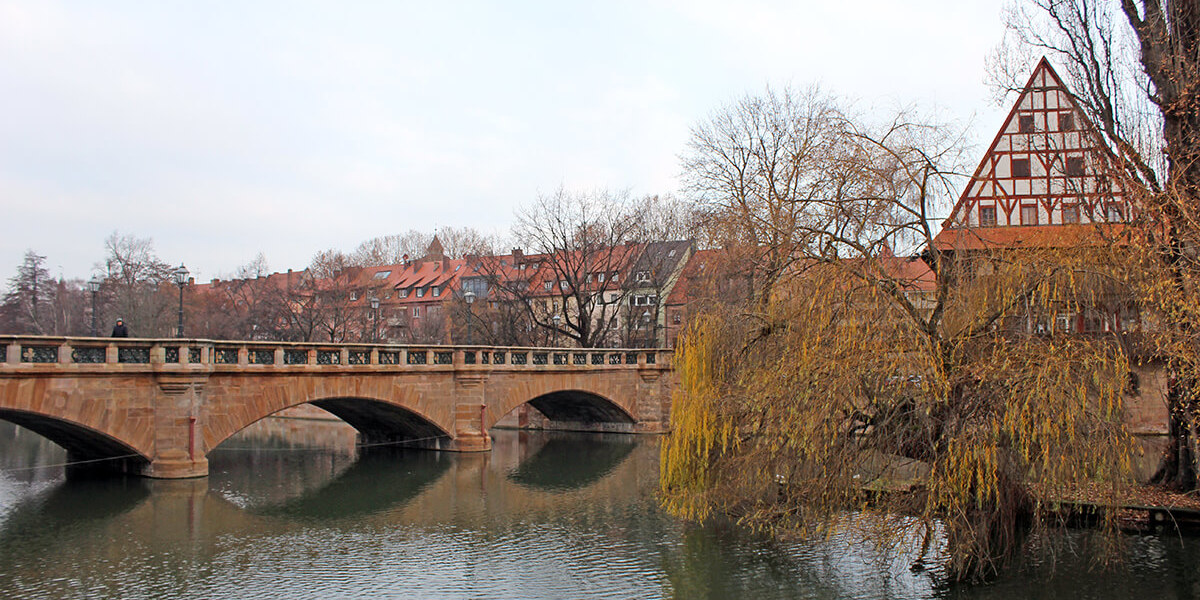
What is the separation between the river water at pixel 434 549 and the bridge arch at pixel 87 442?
678 mm

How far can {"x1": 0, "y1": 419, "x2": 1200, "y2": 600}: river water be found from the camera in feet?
38.8

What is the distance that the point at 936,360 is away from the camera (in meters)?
10.5

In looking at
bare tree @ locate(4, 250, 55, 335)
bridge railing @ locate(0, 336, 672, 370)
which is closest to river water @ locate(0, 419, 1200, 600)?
bridge railing @ locate(0, 336, 672, 370)

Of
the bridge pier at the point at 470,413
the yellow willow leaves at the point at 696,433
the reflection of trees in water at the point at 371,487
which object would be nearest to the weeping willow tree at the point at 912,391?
the yellow willow leaves at the point at 696,433

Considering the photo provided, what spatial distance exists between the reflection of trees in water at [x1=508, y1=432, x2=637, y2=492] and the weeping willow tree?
9230mm

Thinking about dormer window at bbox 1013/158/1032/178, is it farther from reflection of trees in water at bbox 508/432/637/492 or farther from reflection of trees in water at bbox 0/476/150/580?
reflection of trees in water at bbox 0/476/150/580

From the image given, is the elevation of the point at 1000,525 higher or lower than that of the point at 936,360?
lower

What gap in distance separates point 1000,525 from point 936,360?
2.04 meters

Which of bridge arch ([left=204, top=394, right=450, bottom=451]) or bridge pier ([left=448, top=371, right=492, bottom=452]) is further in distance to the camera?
bridge pier ([left=448, top=371, right=492, bottom=452])

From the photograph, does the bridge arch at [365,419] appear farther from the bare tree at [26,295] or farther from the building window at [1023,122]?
the bare tree at [26,295]

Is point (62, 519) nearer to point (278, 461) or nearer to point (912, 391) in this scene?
point (278, 461)

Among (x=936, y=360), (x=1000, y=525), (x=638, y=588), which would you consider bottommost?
(x=638, y=588)

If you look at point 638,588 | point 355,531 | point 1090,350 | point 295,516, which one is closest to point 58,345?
point 295,516

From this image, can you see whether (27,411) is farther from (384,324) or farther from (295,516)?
(384,324)
